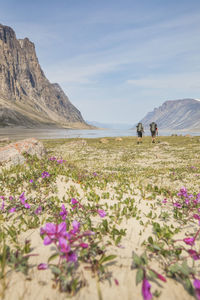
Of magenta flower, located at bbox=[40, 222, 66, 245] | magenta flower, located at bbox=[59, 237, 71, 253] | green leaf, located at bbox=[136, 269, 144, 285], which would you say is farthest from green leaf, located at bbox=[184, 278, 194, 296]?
magenta flower, located at bbox=[40, 222, 66, 245]

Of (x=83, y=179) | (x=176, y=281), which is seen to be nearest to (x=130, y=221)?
(x=176, y=281)

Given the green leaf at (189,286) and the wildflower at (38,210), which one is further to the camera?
the wildflower at (38,210)

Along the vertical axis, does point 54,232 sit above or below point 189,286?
above

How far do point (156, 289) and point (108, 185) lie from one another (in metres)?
5.40

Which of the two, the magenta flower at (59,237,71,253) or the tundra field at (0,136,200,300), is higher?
the magenta flower at (59,237,71,253)

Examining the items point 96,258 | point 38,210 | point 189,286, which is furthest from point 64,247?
point 38,210

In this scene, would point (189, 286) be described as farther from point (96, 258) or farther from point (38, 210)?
point (38, 210)

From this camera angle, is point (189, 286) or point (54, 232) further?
point (54, 232)

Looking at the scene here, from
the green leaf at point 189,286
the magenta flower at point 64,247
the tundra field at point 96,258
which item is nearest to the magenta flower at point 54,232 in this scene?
the tundra field at point 96,258

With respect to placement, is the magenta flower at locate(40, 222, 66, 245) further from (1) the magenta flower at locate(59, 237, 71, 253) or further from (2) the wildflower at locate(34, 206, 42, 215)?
(2) the wildflower at locate(34, 206, 42, 215)

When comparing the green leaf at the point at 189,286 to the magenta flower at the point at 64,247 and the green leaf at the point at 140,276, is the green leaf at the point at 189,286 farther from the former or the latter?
→ the magenta flower at the point at 64,247

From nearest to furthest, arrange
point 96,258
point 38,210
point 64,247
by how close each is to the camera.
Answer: point 64,247
point 96,258
point 38,210

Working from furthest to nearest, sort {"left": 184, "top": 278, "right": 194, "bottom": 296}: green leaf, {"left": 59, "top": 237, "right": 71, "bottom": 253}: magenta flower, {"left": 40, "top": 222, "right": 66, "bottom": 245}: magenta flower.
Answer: {"left": 40, "top": 222, "right": 66, "bottom": 245}: magenta flower, {"left": 59, "top": 237, "right": 71, "bottom": 253}: magenta flower, {"left": 184, "top": 278, "right": 194, "bottom": 296}: green leaf

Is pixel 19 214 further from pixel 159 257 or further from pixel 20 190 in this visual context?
pixel 159 257
